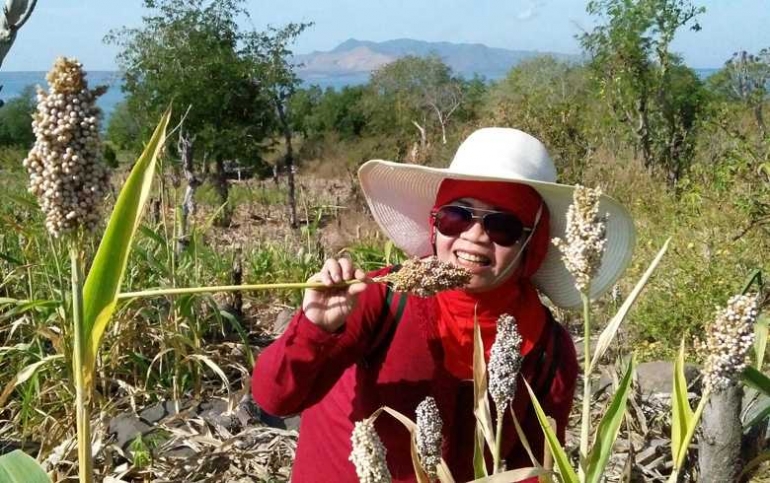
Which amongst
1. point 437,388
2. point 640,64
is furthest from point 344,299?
point 640,64

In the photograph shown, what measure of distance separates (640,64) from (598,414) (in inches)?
414

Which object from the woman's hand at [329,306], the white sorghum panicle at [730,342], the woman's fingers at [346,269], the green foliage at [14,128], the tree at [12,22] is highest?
the tree at [12,22]

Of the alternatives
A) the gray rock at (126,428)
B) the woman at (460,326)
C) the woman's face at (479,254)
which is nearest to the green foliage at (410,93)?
the gray rock at (126,428)

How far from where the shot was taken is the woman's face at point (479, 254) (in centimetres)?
167

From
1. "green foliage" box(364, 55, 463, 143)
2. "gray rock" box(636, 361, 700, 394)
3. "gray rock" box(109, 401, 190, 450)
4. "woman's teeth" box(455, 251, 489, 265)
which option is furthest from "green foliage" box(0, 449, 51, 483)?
"green foliage" box(364, 55, 463, 143)

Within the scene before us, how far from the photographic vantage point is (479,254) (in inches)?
66.2

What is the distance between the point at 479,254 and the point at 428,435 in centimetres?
89

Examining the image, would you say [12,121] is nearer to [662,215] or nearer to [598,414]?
[662,215]

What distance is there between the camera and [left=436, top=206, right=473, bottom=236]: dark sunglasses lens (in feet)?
5.51

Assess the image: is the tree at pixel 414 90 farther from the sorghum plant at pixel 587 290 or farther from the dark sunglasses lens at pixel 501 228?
the sorghum plant at pixel 587 290

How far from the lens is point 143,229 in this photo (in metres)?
3.12

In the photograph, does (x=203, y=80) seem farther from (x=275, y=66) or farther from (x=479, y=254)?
(x=479, y=254)

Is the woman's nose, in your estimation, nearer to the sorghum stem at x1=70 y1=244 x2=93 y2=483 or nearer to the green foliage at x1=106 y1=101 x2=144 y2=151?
the sorghum stem at x1=70 y1=244 x2=93 y2=483

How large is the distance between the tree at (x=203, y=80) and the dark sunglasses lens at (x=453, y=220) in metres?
20.3
